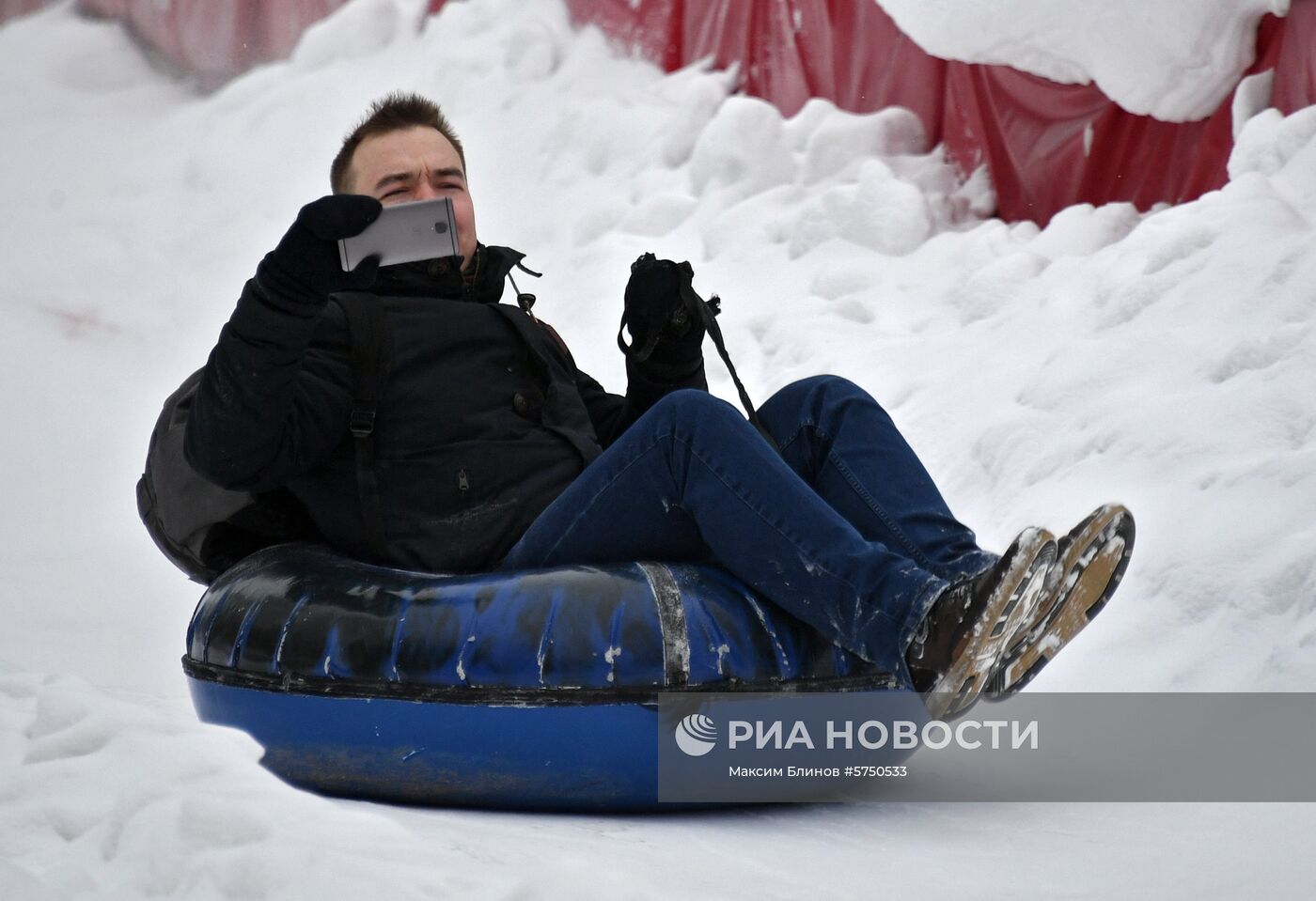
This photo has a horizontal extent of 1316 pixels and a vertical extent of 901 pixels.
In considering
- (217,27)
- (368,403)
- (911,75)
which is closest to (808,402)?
(368,403)

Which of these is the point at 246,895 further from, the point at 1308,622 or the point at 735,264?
the point at 735,264

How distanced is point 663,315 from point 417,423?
355 millimetres

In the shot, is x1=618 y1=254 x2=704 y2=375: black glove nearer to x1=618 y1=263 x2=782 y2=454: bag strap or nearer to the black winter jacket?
x1=618 y1=263 x2=782 y2=454: bag strap

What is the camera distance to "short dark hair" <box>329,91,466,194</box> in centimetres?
182

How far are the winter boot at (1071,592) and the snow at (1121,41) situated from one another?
1.80 meters

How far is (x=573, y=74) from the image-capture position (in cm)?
416

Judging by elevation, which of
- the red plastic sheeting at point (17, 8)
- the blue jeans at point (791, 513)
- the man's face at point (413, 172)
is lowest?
the blue jeans at point (791, 513)

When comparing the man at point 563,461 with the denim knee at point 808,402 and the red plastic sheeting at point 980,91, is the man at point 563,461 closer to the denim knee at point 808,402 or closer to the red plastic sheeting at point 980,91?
the denim knee at point 808,402

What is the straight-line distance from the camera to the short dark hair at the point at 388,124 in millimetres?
1817

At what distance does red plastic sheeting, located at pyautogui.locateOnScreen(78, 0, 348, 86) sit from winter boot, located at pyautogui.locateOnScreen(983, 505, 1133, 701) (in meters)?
3.60

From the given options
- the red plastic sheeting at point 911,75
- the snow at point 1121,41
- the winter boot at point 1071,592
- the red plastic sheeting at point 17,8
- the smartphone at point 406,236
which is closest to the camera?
the winter boot at point 1071,592

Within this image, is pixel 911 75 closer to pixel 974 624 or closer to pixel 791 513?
pixel 791 513

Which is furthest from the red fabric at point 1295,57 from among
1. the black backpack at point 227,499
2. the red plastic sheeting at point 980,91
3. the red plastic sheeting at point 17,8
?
the red plastic sheeting at point 17,8

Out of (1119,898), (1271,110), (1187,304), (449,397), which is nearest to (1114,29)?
(1271,110)
